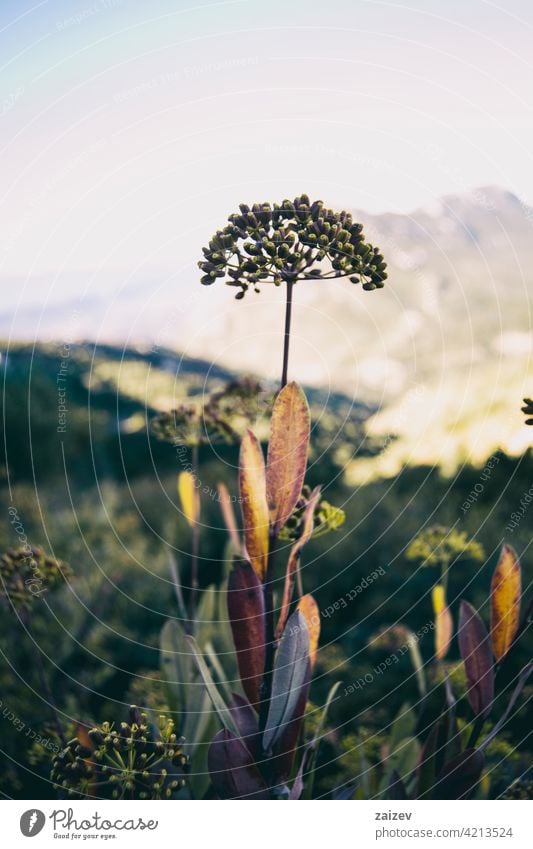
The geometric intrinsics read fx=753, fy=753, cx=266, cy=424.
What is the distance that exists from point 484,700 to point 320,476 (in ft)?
5.05

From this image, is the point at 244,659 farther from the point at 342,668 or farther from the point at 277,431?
the point at 342,668

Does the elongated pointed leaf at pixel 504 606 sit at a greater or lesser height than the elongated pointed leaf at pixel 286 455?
lesser

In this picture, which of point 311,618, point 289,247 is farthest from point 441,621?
point 289,247

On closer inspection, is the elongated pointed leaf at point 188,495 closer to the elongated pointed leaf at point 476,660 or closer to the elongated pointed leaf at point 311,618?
the elongated pointed leaf at point 311,618

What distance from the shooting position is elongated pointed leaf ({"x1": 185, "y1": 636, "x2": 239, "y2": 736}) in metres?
1.01

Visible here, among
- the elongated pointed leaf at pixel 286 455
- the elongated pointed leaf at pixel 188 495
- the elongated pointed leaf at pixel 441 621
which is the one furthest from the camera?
the elongated pointed leaf at pixel 188 495

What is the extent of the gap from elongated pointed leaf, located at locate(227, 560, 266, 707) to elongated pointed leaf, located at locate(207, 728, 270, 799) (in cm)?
7

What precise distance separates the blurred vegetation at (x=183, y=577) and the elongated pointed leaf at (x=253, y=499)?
0.29 metres

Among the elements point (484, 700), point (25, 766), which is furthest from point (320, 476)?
point (484, 700)

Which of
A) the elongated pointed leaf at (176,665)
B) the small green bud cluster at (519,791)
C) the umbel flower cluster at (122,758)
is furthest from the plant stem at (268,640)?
the small green bud cluster at (519,791)

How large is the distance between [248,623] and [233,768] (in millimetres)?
206

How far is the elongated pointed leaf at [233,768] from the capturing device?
1008 millimetres

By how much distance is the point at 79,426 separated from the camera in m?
3.43

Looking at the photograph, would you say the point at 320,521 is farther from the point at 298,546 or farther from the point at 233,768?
the point at 233,768
